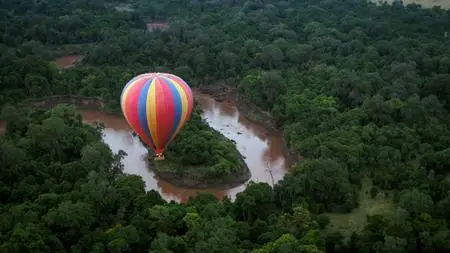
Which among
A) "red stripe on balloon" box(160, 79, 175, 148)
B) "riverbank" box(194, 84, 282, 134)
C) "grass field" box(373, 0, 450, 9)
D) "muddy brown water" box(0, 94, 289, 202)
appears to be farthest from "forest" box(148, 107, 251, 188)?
"grass field" box(373, 0, 450, 9)

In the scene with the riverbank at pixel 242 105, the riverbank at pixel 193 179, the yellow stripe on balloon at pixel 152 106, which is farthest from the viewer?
the riverbank at pixel 242 105

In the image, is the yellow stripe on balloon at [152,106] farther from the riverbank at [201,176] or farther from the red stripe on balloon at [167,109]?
the riverbank at [201,176]

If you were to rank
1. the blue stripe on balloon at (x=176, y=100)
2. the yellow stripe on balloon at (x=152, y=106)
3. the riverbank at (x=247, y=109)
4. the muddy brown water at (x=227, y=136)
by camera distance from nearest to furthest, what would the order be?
the yellow stripe on balloon at (x=152, y=106) < the blue stripe on balloon at (x=176, y=100) < the muddy brown water at (x=227, y=136) < the riverbank at (x=247, y=109)

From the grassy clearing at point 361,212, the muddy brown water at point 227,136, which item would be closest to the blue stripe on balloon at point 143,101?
the muddy brown water at point 227,136

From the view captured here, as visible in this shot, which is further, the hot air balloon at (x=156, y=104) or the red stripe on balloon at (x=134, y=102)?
the red stripe on balloon at (x=134, y=102)

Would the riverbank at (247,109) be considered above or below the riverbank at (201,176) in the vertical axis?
above

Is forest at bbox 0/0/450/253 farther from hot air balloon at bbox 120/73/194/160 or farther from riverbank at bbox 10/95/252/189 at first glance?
riverbank at bbox 10/95/252/189

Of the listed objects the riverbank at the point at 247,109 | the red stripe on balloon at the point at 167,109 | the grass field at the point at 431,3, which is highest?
the grass field at the point at 431,3
